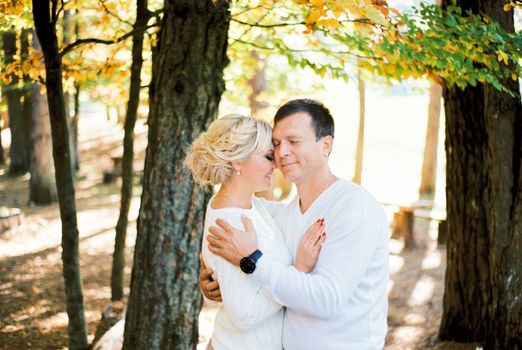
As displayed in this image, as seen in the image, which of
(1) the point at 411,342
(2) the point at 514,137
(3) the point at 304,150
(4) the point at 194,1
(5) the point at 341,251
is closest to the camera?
(5) the point at 341,251

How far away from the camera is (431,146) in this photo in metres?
16.2

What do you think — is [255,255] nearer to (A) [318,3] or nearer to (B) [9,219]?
(A) [318,3]

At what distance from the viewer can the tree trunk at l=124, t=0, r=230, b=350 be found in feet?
13.8

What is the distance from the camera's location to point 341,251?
2336mm

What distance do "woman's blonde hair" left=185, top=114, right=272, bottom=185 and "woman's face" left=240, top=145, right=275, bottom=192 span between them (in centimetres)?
3

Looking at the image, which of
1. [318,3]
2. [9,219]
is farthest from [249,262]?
[9,219]

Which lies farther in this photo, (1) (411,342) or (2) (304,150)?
(1) (411,342)

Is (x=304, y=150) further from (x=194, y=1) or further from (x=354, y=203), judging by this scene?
(x=194, y=1)

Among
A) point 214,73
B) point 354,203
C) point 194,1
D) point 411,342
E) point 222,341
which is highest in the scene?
point 194,1

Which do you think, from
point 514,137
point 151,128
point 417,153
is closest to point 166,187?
point 151,128

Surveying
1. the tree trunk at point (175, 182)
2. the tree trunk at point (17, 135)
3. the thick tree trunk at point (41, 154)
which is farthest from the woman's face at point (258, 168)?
the tree trunk at point (17, 135)

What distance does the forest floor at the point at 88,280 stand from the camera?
7.31 meters

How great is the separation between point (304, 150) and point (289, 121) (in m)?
0.15

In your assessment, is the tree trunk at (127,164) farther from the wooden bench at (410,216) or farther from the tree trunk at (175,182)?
the wooden bench at (410,216)
